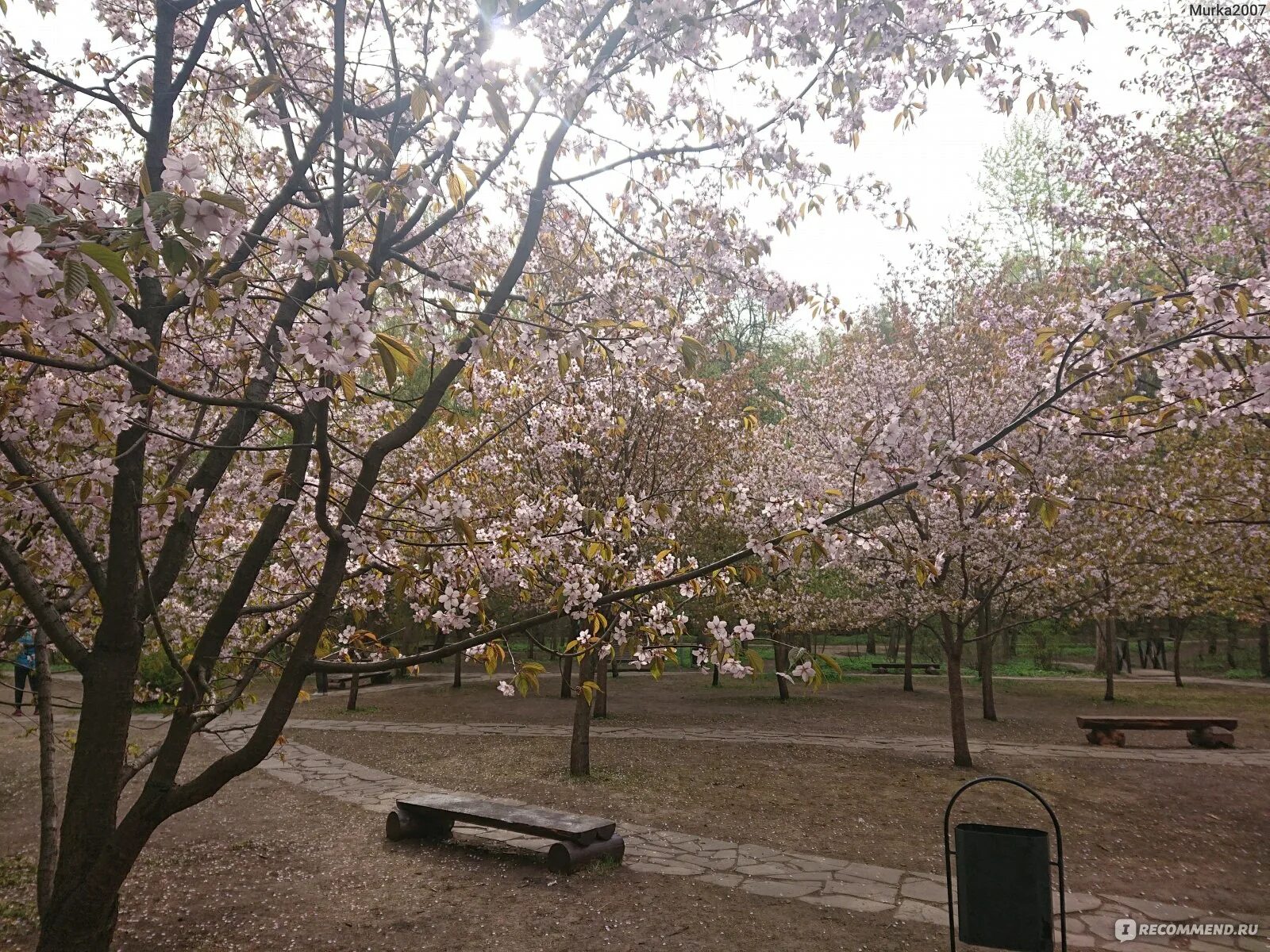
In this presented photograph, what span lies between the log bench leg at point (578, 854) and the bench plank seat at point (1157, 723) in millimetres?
9095

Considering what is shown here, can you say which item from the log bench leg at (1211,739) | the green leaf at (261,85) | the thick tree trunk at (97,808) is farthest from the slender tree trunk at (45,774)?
the log bench leg at (1211,739)

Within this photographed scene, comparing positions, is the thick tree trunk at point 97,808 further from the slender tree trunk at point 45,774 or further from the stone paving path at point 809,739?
the stone paving path at point 809,739

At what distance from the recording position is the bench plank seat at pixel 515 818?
6.14 m

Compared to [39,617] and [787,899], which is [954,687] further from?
[39,617]

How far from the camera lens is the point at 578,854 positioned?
238 inches

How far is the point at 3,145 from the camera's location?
4.07 meters

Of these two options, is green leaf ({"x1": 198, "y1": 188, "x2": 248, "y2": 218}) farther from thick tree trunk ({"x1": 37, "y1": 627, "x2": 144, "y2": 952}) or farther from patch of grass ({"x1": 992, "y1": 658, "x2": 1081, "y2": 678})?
patch of grass ({"x1": 992, "y1": 658, "x2": 1081, "y2": 678})

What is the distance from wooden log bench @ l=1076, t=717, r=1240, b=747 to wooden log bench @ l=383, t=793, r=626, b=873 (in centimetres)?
906

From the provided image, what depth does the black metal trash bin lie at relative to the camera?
3.62 meters

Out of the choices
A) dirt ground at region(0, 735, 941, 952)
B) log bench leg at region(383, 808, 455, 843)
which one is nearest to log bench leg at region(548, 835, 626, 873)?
dirt ground at region(0, 735, 941, 952)

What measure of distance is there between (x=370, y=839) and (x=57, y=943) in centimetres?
413

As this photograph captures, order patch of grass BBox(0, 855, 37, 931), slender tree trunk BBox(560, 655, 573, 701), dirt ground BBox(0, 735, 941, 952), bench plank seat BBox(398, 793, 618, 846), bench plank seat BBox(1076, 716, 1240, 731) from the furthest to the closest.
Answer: slender tree trunk BBox(560, 655, 573, 701), bench plank seat BBox(1076, 716, 1240, 731), bench plank seat BBox(398, 793, 618, 846), patch of grass BBox(0, 855, 37, 931), dirt ground BBox(0, 735, 941, 952)

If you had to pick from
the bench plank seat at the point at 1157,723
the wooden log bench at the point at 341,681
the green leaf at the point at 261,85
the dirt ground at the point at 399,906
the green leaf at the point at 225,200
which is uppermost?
the green leaf at the point at 261,85

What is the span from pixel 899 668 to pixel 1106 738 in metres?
13.5
